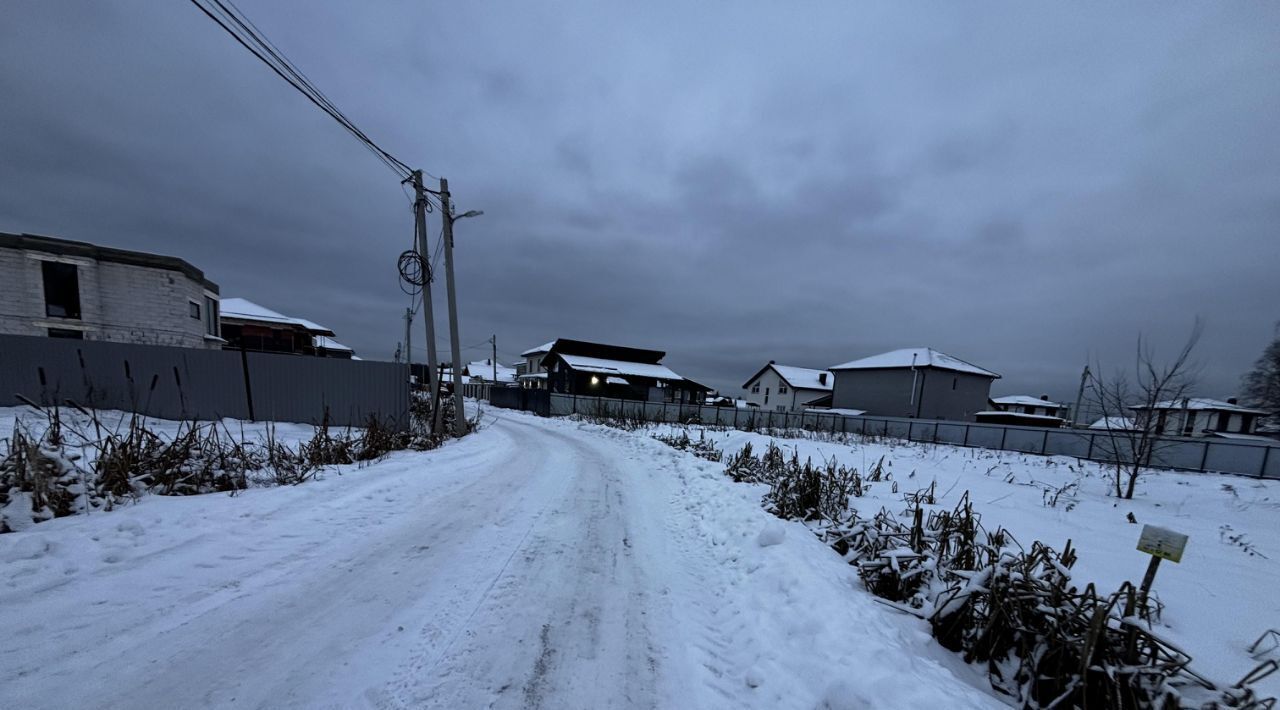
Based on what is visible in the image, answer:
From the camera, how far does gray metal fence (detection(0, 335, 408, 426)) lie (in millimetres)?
9945

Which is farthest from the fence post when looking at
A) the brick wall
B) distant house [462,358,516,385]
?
distant house [462,358,516,385]

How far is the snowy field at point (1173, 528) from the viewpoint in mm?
2789

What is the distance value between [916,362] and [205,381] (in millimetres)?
41036

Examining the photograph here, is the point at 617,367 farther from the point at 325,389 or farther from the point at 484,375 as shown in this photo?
the point at 484,375

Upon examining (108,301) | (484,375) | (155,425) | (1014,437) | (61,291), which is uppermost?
(61,291)

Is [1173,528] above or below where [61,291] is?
below

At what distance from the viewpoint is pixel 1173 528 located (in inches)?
220

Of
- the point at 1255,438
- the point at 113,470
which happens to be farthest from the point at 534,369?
the point at 1255,438

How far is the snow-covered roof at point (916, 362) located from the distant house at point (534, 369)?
3178cm

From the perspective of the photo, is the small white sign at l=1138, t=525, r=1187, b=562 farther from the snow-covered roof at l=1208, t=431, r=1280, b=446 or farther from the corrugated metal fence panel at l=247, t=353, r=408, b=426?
Answer: the snow-covered roof at l=1208, t=431, r=1280, b=446

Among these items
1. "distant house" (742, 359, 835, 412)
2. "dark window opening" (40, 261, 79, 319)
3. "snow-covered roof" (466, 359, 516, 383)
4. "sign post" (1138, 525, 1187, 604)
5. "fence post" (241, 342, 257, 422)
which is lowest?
"snow-covered roof" (466, 359, 516, 383)

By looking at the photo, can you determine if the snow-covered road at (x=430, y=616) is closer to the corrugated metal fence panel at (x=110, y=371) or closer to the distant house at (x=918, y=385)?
the corrugated metal fence panel at (x=110, y=371)

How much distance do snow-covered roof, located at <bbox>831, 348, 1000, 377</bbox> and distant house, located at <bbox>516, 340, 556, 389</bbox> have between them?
31.8 m

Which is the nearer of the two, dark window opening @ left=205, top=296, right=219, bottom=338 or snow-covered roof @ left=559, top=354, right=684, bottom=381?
dark window opening @ left=205, top=296, right=219, bottom=338
